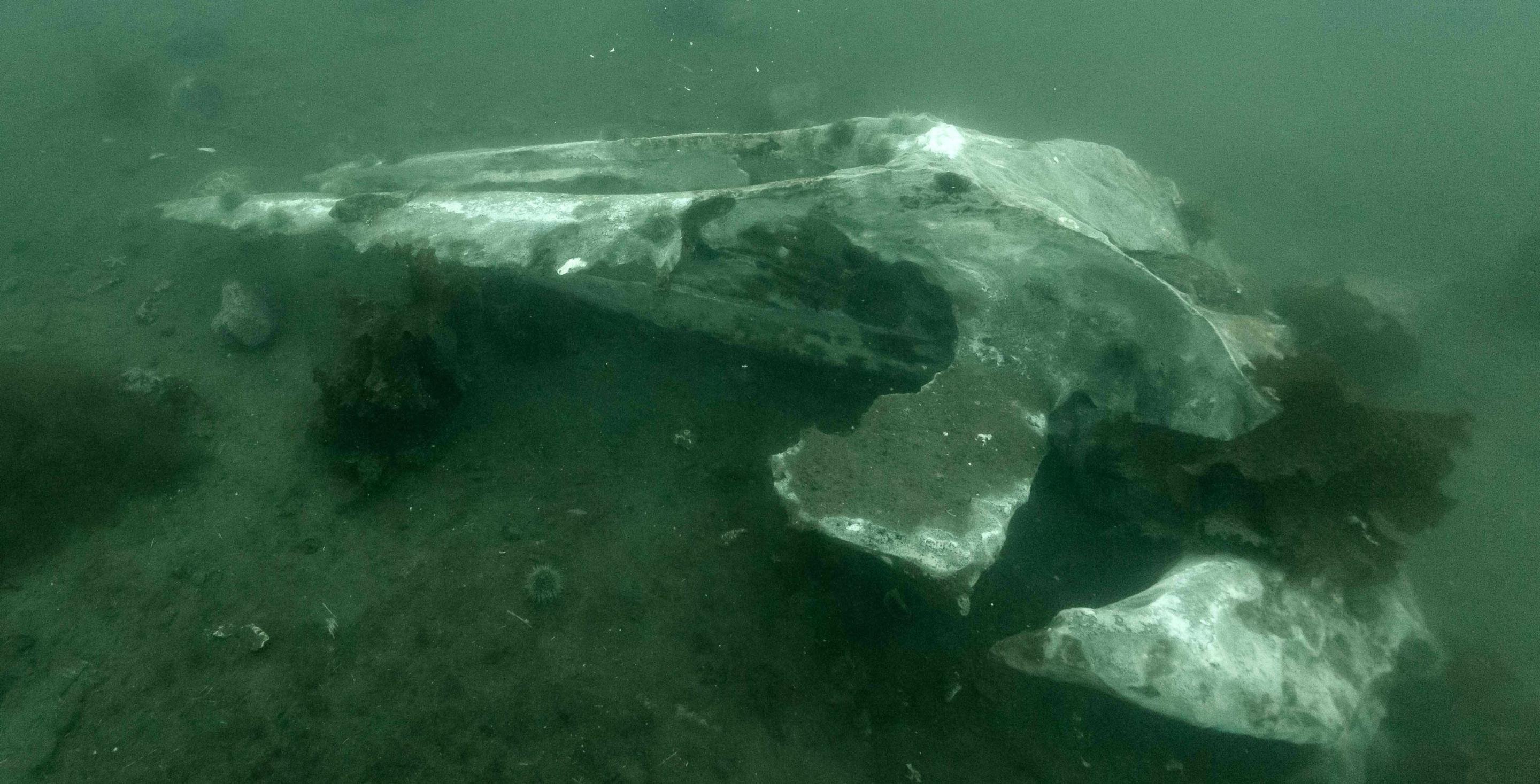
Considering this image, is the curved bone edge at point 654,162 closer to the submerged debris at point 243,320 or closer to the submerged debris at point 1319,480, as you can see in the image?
the submerged debris at point 243,320

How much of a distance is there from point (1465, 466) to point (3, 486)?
13.8 m

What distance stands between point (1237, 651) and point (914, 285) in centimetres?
337

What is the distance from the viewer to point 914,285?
19.1 ft

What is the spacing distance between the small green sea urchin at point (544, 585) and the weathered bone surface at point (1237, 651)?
2986 mm

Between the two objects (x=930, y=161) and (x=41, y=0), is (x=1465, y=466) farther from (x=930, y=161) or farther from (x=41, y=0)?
(x=41, y=0)

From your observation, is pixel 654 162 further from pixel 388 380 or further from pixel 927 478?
pixel 927 478

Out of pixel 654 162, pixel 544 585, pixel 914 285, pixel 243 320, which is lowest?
pixel 544 585

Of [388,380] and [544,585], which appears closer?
[544,585]

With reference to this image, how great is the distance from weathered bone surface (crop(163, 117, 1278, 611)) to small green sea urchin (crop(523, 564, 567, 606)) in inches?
74.8

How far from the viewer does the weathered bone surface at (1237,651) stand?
12.3 feet

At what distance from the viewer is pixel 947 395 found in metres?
5.01

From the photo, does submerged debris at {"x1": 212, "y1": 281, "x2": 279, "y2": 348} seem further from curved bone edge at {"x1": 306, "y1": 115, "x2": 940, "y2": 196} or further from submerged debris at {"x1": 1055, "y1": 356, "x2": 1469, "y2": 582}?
submerged debris at {"x1": 1055, "y1": 356, "x2": 1469, "y2": 582}

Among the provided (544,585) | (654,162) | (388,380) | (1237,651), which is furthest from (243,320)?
(1237,651)

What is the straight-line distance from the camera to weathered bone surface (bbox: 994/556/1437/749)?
3.75 m
